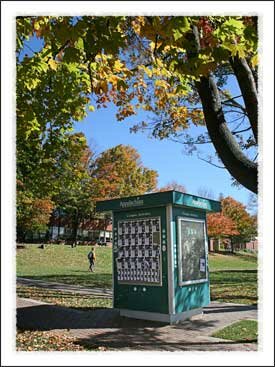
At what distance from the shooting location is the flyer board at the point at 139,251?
8.64m

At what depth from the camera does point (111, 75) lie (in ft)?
20.3

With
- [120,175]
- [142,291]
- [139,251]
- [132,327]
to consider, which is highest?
[120,175]

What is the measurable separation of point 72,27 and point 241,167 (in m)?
2.41

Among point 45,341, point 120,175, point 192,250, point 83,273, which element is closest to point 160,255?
point 192,250

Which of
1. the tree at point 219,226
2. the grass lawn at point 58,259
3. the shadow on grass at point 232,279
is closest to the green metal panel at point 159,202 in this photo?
the shadow on grass at point 232,279

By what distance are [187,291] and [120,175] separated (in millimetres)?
31323

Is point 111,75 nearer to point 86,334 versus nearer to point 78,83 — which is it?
point 78,83

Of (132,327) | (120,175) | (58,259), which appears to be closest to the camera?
(132,327)

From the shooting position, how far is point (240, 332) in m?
7.35

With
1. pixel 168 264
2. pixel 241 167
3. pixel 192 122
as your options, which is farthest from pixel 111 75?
pixel 168 264

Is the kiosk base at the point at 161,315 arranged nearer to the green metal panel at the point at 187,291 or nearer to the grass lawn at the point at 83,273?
the green metal panel at the point at 187,291

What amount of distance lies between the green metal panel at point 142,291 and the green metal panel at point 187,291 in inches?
8.2

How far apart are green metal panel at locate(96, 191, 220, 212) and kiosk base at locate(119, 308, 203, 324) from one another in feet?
7.18

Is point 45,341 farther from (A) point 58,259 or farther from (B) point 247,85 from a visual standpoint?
(A) point 58,259
